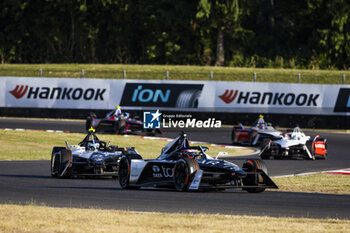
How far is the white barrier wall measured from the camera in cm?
3309

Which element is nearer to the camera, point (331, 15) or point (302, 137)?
point (302, 137)

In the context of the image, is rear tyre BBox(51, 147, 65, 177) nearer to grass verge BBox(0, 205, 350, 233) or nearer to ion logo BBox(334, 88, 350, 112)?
grass verge BBox(0, 205, 350, 233)

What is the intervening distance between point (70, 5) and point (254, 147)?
29.0 metres

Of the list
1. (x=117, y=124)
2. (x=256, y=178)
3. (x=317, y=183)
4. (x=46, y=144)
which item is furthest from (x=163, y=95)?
(x=256, y=178)

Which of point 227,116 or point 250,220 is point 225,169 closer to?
point 250,220

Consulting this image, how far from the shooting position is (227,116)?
111 feet

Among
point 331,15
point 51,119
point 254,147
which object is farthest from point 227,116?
point 331,15

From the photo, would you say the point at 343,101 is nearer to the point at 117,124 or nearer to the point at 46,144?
the point at 117,124

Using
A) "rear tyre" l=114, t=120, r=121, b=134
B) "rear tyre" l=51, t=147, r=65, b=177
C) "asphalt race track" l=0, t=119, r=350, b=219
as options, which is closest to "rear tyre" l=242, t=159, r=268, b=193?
"asphalt race track" l=0, t=119, r=350, b=219

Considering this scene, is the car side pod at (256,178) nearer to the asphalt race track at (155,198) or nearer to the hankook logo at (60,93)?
the asphalt race track at (155,198)

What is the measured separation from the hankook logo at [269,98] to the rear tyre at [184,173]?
67.2ft

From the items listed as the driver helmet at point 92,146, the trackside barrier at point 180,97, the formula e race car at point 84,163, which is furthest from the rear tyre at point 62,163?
the trackside barrier at point 180,97

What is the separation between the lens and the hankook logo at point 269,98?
109 ft

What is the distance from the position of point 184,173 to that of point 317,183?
411 centimetres
